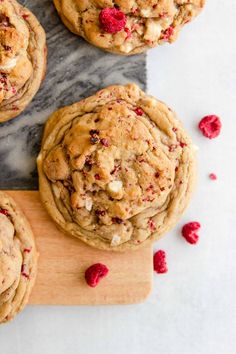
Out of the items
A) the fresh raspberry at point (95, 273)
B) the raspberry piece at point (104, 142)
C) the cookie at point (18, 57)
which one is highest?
the cookie at point (18, 57)

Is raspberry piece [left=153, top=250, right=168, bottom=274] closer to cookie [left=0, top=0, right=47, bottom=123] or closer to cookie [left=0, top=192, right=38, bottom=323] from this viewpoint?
cookie [left=0, top=192, right=38, bottom=323]

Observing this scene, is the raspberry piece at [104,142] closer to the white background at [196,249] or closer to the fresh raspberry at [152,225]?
the fresh raspberry at [152,225]

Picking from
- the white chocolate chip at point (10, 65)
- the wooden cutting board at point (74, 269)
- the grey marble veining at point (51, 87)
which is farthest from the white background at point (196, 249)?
the white chocolate chip at point (10, 65)

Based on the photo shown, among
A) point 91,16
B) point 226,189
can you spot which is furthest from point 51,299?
point 91,16

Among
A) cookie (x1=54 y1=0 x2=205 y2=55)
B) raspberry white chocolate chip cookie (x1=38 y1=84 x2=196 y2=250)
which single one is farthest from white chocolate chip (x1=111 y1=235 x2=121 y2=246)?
cookie (x1=54 y1=0 x2=205 y2=55)

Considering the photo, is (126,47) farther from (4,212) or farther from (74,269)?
(74,269)

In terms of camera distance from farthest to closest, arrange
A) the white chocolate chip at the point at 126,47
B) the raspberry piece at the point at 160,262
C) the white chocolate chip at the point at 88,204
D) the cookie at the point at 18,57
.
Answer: the raspberry piece at the point at 160,262
the white chocolate chip at the point at 126,47
the white chocolate chip at the point at 88,204
the cookie at the point at 18,57

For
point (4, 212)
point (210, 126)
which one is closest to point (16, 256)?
point (4, 212)
